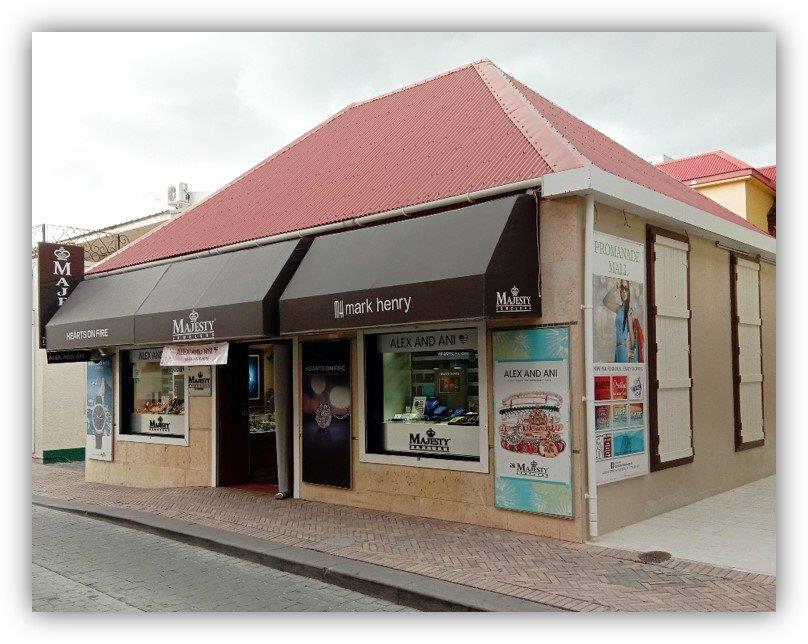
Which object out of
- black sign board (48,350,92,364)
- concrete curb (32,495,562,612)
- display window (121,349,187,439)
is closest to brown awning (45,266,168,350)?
black sign board (48,350,92,364)

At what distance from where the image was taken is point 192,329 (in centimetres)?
948

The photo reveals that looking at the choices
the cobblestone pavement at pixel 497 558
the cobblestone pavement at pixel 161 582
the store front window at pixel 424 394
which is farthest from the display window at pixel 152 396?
the store front window at pixel 424 394

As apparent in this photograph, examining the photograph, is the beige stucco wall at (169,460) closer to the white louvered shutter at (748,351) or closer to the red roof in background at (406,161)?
the red roof in background at (406,161)

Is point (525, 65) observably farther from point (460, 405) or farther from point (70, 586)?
point (70, 586)

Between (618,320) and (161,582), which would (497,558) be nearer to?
(618,320)

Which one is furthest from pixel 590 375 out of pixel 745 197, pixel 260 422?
pixel 745 197

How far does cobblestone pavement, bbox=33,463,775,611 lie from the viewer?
5.41 metres

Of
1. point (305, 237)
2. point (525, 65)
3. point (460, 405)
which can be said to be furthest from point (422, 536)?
point (525, 65)

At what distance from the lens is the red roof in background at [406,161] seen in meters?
8.20

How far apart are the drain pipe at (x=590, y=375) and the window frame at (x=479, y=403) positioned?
3.71 ft

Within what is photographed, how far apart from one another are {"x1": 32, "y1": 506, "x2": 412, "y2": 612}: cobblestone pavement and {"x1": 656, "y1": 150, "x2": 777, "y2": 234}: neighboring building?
9.20 m

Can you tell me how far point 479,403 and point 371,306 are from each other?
5.38ft

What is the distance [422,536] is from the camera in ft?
24.3

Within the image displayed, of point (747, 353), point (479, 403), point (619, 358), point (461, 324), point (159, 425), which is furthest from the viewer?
point (159, 425)
